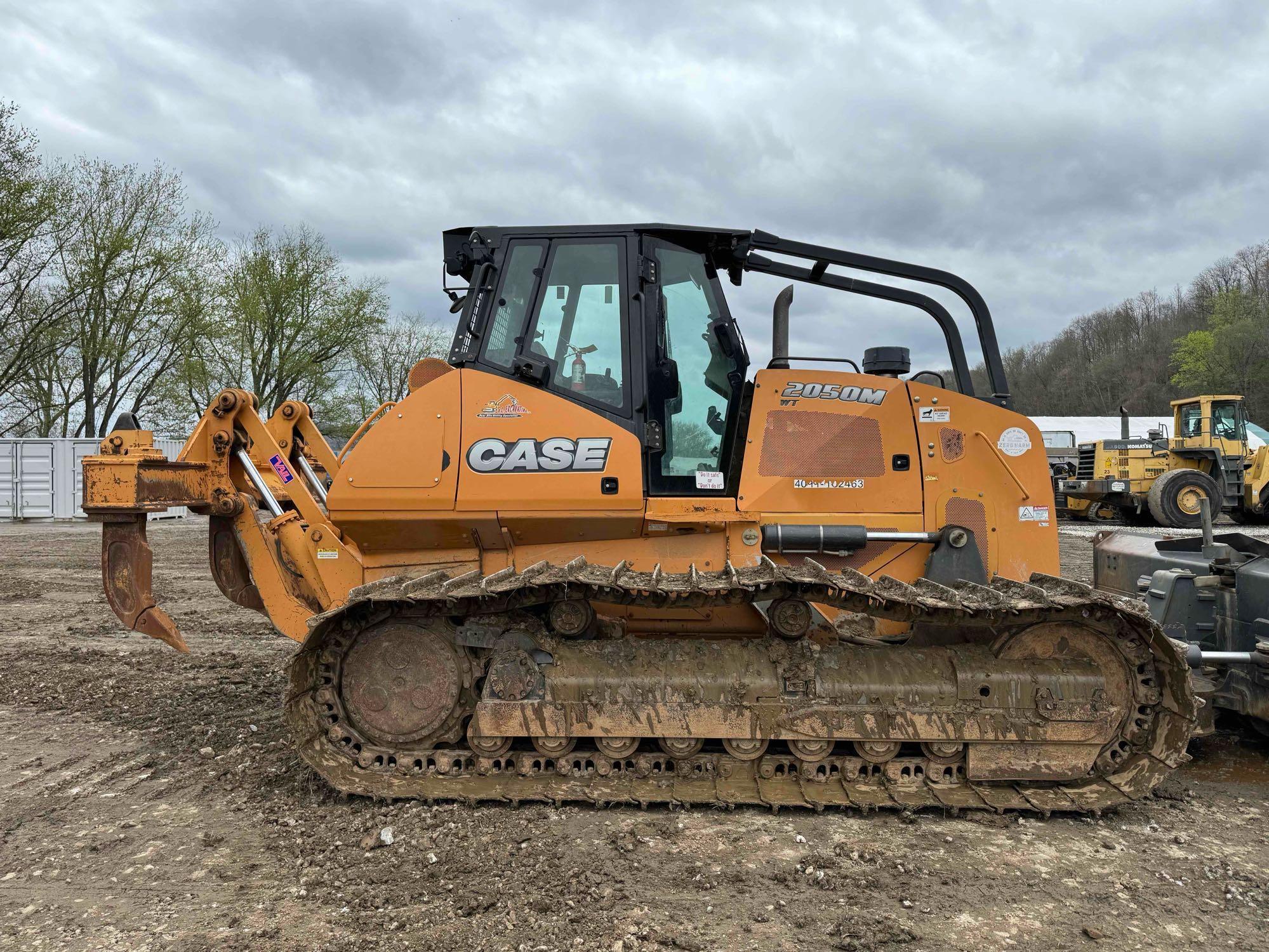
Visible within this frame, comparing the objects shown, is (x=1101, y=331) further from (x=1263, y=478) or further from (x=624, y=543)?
(x=624, y=543)

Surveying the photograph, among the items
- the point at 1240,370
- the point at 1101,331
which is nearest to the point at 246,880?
the point at 1240,370

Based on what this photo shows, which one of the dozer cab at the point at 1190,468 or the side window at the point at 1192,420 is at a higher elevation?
the side window at the point at 1192,420

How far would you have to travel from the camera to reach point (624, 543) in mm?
4723

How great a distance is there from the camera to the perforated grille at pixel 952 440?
4.83 meters

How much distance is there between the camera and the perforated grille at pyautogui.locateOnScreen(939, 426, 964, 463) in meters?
4.83

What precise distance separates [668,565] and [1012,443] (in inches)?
84.5

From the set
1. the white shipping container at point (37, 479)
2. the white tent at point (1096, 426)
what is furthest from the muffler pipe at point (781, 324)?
the white tent at point (1096, 426)

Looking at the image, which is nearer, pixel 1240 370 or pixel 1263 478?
pixel 1263 478

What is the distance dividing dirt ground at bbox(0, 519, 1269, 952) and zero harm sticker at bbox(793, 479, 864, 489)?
1.73 m

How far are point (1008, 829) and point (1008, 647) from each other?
89cm

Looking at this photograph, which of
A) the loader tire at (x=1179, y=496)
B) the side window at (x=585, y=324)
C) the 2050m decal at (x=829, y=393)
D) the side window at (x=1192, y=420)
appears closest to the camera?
the side window at (x=585, y=324)

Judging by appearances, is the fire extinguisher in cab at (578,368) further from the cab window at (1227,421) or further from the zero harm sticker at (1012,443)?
the cab window at (1227,421)

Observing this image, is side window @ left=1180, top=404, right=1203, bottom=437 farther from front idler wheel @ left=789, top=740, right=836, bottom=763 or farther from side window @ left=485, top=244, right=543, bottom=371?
side window @ left=485, top=244, right=543, bottom=371

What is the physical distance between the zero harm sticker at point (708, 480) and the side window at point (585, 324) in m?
0.60
